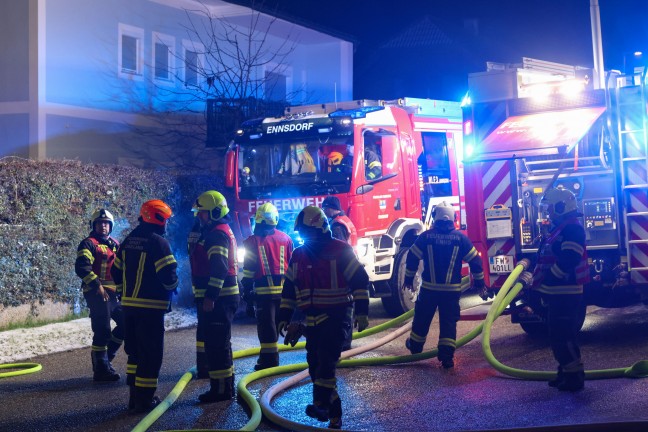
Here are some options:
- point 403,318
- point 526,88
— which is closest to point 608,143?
point 526,88

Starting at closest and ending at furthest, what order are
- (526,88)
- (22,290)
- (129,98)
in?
(526,88), (22,290), (129,98)

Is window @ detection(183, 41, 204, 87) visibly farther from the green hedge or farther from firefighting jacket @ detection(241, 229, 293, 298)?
firefighting jacket @ detection(241, 229, 293, 298)

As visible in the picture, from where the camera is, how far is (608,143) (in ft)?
34.7

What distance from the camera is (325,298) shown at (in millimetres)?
7223

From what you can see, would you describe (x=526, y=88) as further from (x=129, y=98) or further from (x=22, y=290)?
(x=129, y=98)

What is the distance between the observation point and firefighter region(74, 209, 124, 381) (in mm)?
9469

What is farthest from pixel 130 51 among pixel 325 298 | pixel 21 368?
pixel 325 298

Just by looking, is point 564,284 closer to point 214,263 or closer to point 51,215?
point 214,263

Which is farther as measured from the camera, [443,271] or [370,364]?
[370,364]

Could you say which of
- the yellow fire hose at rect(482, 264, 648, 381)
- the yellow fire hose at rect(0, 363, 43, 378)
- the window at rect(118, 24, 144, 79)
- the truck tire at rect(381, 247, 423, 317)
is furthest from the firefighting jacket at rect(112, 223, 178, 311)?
the window at rect(118, 24, 144, 79)

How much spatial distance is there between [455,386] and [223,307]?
91.2 inches

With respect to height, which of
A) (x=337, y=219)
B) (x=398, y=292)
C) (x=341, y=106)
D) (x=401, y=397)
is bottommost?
(x=401, y=397)

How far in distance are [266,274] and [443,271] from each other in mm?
1897

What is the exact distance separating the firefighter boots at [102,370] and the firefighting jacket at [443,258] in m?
3.29
